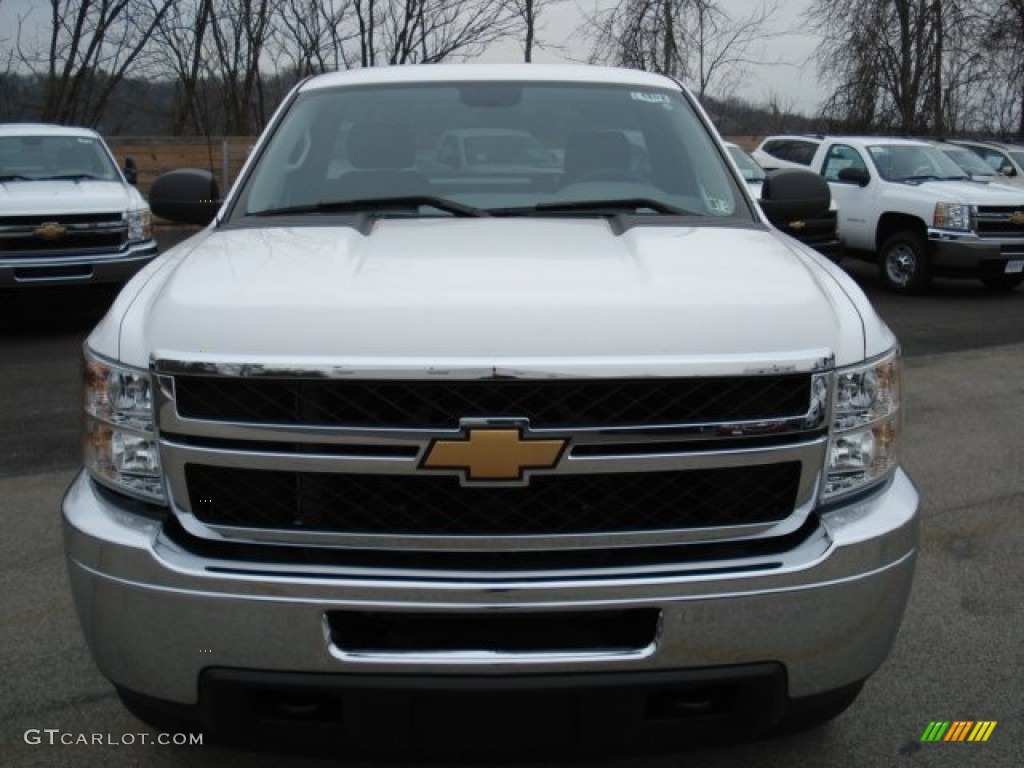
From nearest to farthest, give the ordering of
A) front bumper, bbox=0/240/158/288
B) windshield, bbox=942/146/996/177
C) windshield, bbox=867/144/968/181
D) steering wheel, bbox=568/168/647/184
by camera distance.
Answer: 1. steering wheel, bbox=568/168/647/184
2. front bumper, bbox=0/240/158/288
3. windshield, bbox=867/144/968/181
4. windshield, bbox=942/146/996/177

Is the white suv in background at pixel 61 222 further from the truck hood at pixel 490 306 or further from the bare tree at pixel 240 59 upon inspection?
the bare tree at pixel 240 59

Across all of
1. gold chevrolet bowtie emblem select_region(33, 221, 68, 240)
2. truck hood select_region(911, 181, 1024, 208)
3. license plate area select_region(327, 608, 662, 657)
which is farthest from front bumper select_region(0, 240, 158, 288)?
truck hood select_region(911, 181, 1024, 208)

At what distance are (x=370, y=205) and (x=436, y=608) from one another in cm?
164

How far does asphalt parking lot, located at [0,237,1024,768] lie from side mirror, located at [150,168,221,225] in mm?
1470

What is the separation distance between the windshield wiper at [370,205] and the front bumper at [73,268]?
6189 millimetres

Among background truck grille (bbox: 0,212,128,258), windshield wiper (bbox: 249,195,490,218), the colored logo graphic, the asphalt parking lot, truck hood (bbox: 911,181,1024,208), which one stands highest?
windshield wiper (bbox: 249,195,490,218)

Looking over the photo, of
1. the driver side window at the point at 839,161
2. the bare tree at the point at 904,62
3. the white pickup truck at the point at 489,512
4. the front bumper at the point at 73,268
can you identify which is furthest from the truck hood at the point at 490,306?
the bare tree at the point at 904,62

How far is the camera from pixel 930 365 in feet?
27.8

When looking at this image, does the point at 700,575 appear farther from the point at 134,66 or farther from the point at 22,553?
the point at 134,66

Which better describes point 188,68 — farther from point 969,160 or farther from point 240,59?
point 969,160

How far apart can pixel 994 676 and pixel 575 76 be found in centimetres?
255

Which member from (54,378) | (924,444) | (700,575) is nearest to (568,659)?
(700,575)

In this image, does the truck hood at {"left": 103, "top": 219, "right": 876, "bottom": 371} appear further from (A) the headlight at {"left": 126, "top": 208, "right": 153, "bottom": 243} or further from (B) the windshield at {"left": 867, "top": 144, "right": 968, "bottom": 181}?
(B) the windshield at {"left": 867, "top": 144, "right": 968, "bottom": 181}

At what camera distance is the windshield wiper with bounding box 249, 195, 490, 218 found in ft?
10.9
